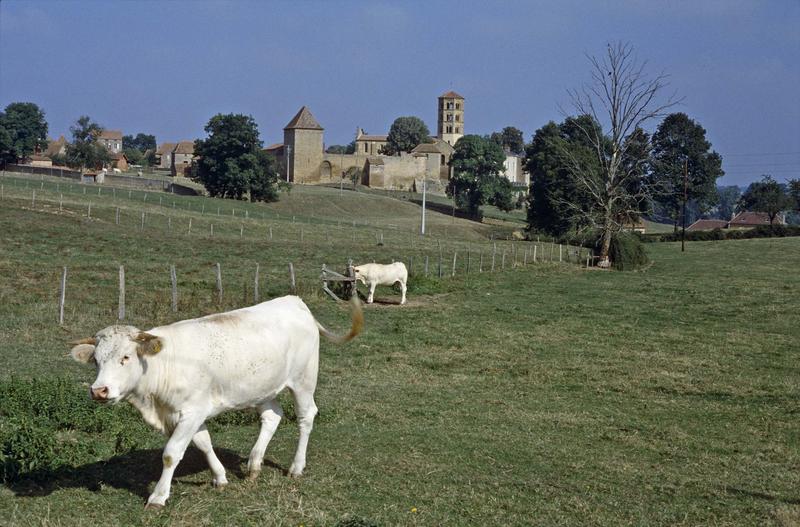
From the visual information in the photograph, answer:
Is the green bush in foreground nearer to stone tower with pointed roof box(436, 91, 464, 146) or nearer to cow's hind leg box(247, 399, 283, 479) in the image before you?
cow's hind leg box(247, 399, 283, 479)

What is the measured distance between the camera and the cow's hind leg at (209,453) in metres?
8.65

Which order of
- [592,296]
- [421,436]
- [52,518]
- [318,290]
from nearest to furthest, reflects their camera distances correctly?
[52,518], [421,436], [318,290], [592,296]

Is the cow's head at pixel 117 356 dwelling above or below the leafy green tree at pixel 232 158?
below

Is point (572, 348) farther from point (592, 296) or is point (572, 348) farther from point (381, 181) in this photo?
point (381, 181)

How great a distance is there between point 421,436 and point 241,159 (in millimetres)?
79948

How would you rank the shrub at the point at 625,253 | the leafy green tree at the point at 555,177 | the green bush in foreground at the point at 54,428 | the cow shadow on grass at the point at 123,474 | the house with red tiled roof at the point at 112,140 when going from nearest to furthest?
the cow shadow on grass at the point at 123,474, the green bush in foreground at the point at 54,428, the shrub at the point at 625,253, the leafy green tree at the point at 555,177, the house with red tiled roof at the point at 112,140

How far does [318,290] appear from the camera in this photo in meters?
26.9

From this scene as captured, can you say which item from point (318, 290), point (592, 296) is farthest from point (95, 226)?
point (592, 296)

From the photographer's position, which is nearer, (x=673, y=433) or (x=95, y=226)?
(x=673, y=433)

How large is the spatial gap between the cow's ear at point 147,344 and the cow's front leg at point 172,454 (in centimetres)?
72

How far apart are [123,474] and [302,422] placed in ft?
6.21

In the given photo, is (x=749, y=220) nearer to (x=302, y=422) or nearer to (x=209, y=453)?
(x=302, y=422)

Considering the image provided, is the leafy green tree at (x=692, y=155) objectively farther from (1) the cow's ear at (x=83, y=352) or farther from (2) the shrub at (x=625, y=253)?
(1) the cow's ear at (x=83, y=352)

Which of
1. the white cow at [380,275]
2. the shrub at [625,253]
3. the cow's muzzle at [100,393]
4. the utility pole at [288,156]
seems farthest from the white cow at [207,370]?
the utility pole at [288,156]
